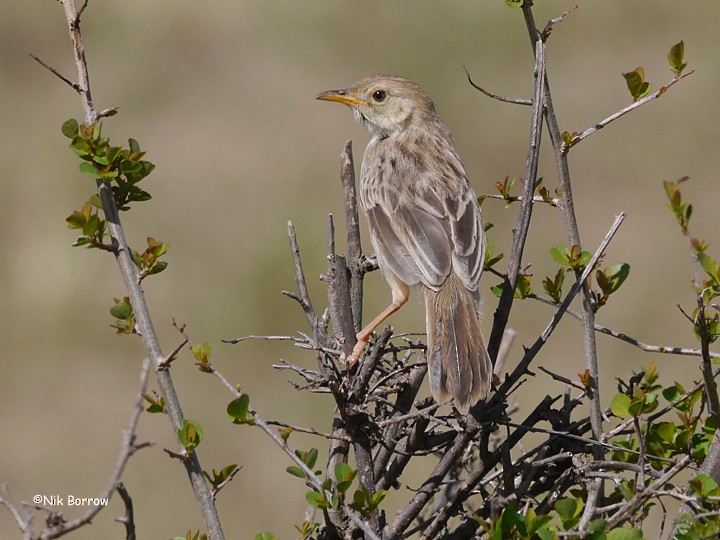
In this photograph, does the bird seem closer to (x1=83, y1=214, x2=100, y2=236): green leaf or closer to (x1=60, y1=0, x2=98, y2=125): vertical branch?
(x1=83, y1=214, x2=100, y2=236): green leaf

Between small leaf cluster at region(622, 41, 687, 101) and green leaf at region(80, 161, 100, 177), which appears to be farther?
small leaf cluster at region(622, 41, 687, 101)

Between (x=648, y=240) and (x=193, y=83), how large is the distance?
5.74 m

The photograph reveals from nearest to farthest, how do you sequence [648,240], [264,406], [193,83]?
[264,406], [648,240], [193,83]

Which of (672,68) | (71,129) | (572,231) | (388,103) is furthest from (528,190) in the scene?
(388,103)

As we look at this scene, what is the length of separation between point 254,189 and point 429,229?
21.1 feet

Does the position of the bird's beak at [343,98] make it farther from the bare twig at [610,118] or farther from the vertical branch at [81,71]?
the vertical branch at [81,71]

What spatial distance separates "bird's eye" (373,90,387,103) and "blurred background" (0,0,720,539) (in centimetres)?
351

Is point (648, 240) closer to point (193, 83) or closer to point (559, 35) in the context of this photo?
point (559, 35)

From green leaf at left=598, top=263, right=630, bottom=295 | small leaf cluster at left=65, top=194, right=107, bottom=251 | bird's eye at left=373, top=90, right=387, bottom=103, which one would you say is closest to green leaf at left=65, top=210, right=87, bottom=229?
small leaf cluster at left=65, top=194, right=107, bottom=251

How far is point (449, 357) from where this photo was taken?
13.0 ft

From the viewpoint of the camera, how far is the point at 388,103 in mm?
6270

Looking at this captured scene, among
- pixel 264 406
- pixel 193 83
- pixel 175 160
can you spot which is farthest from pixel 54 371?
pixel 193 83

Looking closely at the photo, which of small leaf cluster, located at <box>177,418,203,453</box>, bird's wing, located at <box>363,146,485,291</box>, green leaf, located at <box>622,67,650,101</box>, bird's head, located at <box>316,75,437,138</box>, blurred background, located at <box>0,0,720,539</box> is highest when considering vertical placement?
blurred background, located at <box>0,0,720,539</box>

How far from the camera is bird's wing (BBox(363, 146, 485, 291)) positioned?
4703 millimetres
